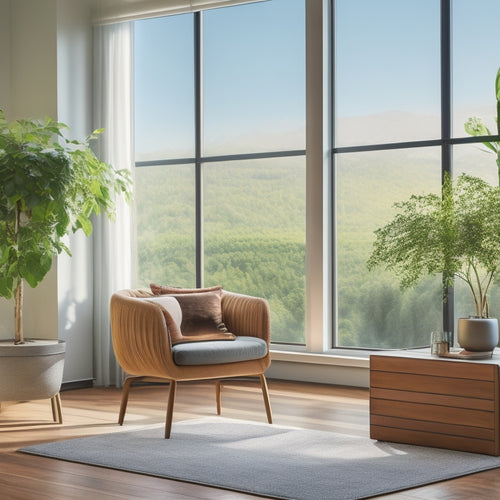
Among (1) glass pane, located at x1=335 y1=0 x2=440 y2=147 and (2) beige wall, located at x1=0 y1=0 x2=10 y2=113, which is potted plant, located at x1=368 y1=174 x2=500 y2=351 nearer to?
(1) glass pane, located at x1=335 y1=0 x2=440 y2=147

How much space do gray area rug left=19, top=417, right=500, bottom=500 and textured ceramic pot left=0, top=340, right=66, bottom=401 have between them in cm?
59

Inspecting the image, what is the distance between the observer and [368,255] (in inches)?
248

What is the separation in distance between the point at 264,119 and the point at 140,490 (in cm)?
375

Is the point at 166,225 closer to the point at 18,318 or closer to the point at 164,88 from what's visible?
the point at 164,88

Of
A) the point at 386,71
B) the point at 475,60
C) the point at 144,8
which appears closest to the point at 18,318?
the point at 144,8

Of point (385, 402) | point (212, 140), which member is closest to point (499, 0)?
point (212, 140)

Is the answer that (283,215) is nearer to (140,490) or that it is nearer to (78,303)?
(78,303)

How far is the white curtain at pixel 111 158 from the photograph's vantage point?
6.50m

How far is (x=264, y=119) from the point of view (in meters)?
6.67

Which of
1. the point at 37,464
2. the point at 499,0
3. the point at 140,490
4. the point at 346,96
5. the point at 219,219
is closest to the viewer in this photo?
the point at 140,490

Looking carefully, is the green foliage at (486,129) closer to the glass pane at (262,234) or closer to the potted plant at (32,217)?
the glass pane at (262,234)

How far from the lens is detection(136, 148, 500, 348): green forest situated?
6105 millimetres

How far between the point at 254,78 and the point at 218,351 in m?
2.78

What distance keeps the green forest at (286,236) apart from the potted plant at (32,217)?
1.74 meters
